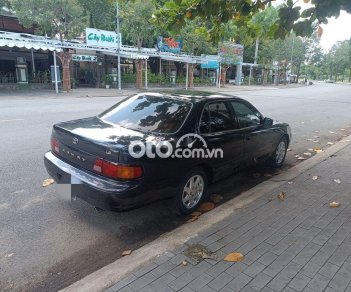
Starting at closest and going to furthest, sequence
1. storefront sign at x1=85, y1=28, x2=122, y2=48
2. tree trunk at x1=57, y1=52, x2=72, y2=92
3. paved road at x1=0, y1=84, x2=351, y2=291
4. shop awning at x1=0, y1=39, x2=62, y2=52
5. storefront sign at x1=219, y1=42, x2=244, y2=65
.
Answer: paved road at x1=0, y1=84, x2=351, y2=291 → shop awning at x1=0, y1=39, x2=62, y2=52 → tree trunk at x1=57, y1=52, x2=72, y2=92 → storefront sign at x1=85, y1=28, x2=122, y2=48 → storefront sign at x1=219, y1=42, x2=244, y2=65

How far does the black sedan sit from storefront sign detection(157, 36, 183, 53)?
3235cm

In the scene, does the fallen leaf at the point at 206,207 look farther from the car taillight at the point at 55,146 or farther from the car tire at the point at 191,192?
the car taillight at the point at 55,146

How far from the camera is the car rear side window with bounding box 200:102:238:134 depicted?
14.2 feet

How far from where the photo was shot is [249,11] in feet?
17.2

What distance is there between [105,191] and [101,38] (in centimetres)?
2506

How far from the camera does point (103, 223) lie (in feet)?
13.1

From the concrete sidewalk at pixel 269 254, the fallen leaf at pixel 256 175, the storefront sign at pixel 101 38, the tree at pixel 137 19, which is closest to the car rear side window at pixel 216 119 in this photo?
the concrete sidewalk at pixel 269 254

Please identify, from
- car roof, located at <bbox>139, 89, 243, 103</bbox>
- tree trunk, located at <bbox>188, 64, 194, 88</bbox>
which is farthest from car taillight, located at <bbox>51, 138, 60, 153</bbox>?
tree trunk, located at <bbox>188, 64, 194, 88</bbox>

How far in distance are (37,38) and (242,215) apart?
76.6 ft

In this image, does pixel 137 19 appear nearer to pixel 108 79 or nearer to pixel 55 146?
pixel 108 79

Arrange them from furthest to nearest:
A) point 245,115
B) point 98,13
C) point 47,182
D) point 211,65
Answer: point 211,65, point 98,13, point 245,115, point 47,182

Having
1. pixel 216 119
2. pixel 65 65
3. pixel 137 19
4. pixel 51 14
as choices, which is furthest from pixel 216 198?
pixel 137 19

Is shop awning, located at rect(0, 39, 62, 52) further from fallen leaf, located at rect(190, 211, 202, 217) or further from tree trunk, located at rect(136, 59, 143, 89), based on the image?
fallen leaf, located at rect(190, 211, 202, 217)

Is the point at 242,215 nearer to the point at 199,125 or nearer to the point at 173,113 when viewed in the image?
the point at 199,125
